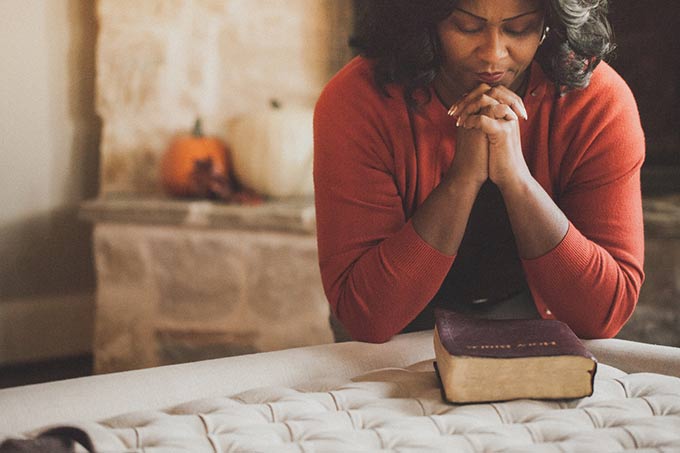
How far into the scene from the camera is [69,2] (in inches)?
96.5

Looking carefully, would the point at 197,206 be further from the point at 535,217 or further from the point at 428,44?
the point at 535,217

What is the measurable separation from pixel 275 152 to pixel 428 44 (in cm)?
128

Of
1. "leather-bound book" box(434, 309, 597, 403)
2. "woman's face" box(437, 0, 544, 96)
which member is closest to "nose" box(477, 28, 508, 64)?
"woman's face" box(437, 0, 544, 96)

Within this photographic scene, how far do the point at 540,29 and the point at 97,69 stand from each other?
66.5 inches

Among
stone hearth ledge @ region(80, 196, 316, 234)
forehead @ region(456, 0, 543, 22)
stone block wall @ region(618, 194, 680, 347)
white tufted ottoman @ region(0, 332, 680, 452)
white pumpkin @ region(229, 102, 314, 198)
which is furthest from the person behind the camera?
white pumpkin @ region(229, 102, 314, 198)

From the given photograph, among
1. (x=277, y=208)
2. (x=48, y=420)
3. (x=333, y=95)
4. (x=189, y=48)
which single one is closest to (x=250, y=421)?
(x=48, y=420)

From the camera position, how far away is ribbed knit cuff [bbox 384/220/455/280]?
1.00 m

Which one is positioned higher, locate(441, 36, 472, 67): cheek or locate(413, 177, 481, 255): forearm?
locate(441, 36, 472, 67): cheek

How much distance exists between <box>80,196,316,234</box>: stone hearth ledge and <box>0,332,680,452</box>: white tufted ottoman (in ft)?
4.28

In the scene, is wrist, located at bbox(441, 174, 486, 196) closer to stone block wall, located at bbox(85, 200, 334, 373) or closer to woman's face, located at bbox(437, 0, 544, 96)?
woman's face, located at bbox(437, 0, 544, 96)

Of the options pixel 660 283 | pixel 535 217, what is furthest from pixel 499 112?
pixel 660 283

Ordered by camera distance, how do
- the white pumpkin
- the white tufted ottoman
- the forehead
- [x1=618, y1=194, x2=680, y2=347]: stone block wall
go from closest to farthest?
the white tufted ottoman < the forehead < [x1=618, y1=194, x2=680, y2=347]: stone block wall < the white pumpkin

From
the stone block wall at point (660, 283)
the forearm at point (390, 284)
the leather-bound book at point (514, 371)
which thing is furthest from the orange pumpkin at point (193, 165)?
the leather-bound book at point (514, 371)

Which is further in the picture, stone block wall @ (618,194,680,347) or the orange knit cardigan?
stone block wall @ (618,194,680,347)
